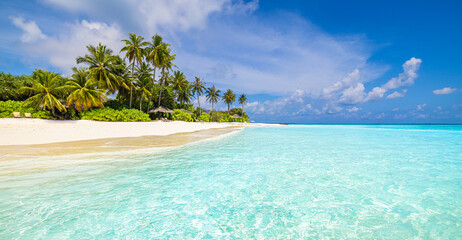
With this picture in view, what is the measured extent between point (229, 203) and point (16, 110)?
2336 cm

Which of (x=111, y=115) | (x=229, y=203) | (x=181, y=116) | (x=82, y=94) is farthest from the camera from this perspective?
(x=181, y=116)

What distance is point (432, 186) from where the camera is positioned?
480 cm

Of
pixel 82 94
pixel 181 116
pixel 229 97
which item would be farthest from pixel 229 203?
pixel 229 97

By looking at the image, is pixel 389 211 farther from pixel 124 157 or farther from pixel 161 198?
pixel 124 157

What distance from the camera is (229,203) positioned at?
376cm

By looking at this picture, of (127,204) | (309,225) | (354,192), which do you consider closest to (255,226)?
(309,225)

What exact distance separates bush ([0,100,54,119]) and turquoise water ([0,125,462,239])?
57.0ft

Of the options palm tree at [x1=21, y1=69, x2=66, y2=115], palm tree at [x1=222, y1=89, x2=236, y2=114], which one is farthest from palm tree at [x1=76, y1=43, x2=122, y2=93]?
palm tree at [x1=222, y1=89, x2=236, y2=114]

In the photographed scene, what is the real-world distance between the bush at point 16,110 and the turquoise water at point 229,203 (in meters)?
17.4

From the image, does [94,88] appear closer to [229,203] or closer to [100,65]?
[100,65]

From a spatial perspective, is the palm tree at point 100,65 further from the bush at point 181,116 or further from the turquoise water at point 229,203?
the turquoise water at point 229,203

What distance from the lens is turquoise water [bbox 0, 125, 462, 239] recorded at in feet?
9.23

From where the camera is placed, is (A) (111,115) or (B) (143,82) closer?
Answer: (A) (111,115)

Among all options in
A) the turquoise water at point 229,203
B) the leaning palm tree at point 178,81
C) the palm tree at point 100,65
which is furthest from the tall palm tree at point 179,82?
the turquoise water at point 229,203
